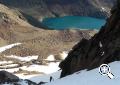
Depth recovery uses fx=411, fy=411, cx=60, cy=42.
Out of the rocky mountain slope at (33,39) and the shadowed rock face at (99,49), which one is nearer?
the shadowed rock face at (99,49)

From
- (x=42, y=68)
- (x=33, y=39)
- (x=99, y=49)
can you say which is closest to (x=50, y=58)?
(x=42, y=68)

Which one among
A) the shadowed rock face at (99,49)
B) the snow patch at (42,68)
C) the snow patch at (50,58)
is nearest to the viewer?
the shadowed rock face at (99,49)

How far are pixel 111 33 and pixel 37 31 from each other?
495ft

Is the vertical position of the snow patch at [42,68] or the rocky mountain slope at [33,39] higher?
the rocky mountain slope at [33,39]

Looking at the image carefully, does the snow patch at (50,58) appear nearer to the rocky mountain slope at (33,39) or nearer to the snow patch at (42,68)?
the rocky mountain slope at (33,39)

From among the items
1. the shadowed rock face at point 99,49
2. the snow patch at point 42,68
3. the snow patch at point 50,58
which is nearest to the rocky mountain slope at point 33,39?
the snow patch at point 50,58

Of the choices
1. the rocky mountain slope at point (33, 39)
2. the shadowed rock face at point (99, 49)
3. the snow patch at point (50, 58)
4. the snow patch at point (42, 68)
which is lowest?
the shadowed rock face at point (99, 49)

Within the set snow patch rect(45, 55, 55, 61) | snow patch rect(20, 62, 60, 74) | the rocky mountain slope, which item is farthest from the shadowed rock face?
the rocky mountain slope

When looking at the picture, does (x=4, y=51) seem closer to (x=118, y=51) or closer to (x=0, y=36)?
(x=0, y=36)

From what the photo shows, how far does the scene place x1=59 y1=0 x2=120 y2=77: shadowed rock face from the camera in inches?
1519

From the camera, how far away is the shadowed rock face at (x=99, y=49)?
38.6 meters

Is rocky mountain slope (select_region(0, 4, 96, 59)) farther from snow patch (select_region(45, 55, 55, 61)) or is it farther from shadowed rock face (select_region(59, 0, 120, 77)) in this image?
shadowed rock face (select_region(59, 0, 120, 77))

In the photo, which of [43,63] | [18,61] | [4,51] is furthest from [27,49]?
[43,63]

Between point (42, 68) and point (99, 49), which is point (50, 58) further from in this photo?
point (99, 49)
